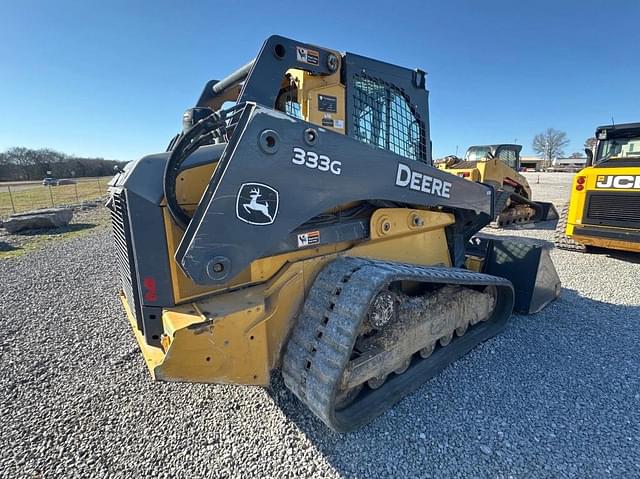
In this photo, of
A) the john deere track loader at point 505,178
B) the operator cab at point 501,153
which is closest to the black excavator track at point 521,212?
the john deere track loader at point 505,178

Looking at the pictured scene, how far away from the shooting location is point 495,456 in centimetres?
204

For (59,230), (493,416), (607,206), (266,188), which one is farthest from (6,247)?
(607,206)

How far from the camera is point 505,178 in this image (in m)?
10.4

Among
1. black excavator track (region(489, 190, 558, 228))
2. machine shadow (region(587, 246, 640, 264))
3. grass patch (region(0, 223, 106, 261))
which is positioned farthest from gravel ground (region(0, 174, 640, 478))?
black excavator track (region(489, 190, 558, 228))

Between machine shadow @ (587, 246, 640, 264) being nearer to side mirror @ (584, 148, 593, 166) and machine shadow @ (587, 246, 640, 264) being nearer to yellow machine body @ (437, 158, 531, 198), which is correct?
side mirror @ (584, 148, 593, 166)

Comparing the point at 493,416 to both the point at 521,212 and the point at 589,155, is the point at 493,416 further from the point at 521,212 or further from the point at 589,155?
the point at 521,212

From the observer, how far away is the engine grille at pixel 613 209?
218 inches

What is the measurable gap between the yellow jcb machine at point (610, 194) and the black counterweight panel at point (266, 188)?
5.72m

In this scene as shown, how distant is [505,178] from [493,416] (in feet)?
32.0

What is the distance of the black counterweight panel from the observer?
171 cm

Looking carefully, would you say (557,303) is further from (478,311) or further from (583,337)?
(478,311)

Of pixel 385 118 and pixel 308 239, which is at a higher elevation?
pixel 385 118

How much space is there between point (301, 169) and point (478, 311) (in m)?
2.37

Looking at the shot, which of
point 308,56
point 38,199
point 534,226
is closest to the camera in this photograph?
point 308,56
